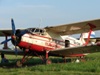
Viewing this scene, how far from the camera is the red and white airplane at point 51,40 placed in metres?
16.7

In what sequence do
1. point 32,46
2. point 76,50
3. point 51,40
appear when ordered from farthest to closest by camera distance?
point 51,40
point 76,50
point 32,46

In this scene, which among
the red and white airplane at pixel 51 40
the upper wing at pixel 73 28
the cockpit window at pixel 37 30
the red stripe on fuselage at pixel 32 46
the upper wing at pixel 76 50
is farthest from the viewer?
the upper wing at pixel 73 28

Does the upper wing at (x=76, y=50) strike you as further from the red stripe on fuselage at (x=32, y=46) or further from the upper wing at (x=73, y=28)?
the upper wing at (x=73, y=28)

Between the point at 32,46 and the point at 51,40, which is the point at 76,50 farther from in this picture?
the point at 32,46

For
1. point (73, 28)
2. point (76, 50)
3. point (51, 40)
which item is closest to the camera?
point (76, 50)

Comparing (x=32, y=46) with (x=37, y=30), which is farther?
(x=37, y=30)

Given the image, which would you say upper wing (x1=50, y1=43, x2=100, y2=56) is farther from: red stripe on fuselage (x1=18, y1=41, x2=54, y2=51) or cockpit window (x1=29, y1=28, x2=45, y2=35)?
cockpit window (x1=29, y1=28, x2=45, y2=35)

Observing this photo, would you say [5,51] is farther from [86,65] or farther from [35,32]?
[86,65]

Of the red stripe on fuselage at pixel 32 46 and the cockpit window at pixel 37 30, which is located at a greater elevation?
the cockpit window at pixel 37 30

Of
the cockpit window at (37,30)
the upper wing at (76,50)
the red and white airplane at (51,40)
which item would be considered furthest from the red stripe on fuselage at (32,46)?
the cockpit window at (37,30)

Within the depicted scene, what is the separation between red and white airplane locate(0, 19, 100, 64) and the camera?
16.7 metres

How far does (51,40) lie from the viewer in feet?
61.9

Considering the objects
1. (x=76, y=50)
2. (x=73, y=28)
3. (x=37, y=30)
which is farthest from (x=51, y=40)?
(x=73, y=28)

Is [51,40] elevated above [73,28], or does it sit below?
below
